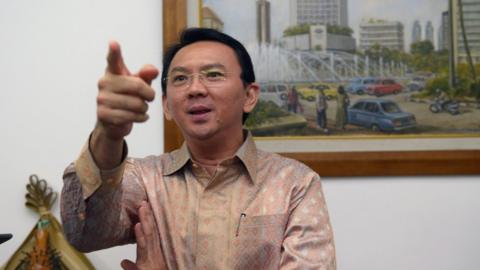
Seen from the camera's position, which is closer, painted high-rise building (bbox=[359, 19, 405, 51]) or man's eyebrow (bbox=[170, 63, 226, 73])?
man's eyebrow (bbox=[170, 63, 226, 73])

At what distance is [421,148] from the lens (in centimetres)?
159

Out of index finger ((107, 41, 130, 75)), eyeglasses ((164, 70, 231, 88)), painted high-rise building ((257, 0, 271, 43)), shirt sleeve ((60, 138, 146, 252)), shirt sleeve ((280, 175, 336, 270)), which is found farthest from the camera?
painted high-rise building ((257, 0, 271, 43))

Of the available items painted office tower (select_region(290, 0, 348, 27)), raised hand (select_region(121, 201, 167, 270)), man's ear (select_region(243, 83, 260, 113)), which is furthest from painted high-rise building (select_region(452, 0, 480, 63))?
raised hand (select_region(121, 201, 167, 270))

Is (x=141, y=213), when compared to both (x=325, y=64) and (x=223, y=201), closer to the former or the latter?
(x=223, y=201)

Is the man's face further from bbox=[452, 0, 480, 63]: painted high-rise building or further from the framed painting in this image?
bbox=[452, 0, 480, 63]: painted high-rise building

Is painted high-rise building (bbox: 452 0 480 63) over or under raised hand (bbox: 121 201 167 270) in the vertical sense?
over

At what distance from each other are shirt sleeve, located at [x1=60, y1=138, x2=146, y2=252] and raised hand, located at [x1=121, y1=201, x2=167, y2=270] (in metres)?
0.04

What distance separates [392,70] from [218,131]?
640 mm

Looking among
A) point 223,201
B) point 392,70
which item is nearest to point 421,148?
point 392,70

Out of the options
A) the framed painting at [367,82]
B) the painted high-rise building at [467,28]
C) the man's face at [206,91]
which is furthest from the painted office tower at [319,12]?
the man's face at [206,91]

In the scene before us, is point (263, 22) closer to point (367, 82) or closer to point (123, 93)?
point (367, 82)

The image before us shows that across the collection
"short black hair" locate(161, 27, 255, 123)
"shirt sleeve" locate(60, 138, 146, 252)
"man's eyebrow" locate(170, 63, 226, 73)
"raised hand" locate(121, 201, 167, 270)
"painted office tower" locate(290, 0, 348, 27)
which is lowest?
"raised hand" locate(121, 201, 167, 270)

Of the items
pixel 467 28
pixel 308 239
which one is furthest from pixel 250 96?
pixel 467 28

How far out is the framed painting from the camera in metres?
1.58
